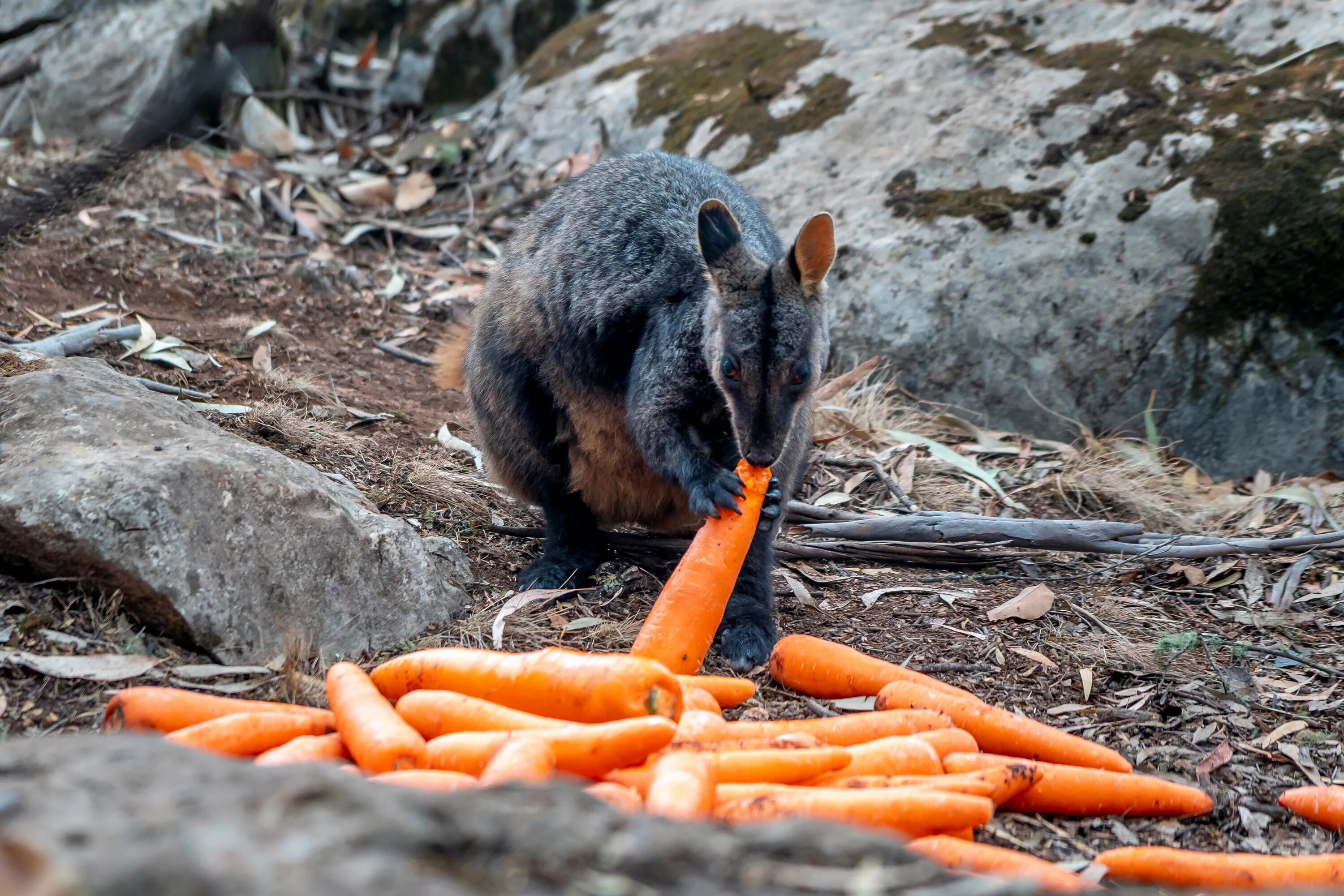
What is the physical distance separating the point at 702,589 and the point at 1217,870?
5.38 ft

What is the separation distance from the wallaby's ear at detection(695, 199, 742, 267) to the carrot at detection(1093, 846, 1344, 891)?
227 centimetres

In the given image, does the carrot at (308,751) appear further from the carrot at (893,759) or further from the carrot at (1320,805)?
the carrot at (1320,805)

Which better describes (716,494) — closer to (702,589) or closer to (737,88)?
(702,589)

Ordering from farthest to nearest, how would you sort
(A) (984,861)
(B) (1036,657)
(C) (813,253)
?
1. (B) (1036,657)
2. (C) (813,253)
3. (A) (984,861)

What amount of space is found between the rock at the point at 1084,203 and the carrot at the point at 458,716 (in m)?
4.23

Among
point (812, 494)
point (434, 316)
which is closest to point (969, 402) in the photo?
point (812, 494)

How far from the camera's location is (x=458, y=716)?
277cm

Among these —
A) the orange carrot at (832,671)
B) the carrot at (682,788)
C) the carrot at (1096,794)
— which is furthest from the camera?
the orange carrot at (832,671)

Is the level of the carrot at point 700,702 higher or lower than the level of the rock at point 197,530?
lower

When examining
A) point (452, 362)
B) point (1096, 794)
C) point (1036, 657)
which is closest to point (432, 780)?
point (1096, 794)

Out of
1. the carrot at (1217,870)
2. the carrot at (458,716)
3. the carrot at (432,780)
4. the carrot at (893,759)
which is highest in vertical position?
the carrot at (432,780)

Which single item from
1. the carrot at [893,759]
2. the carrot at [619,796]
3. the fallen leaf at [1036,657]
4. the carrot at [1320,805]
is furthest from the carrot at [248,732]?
the carrot at [1320,805]

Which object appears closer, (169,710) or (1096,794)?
(169,710)

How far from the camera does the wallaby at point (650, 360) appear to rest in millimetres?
3943
